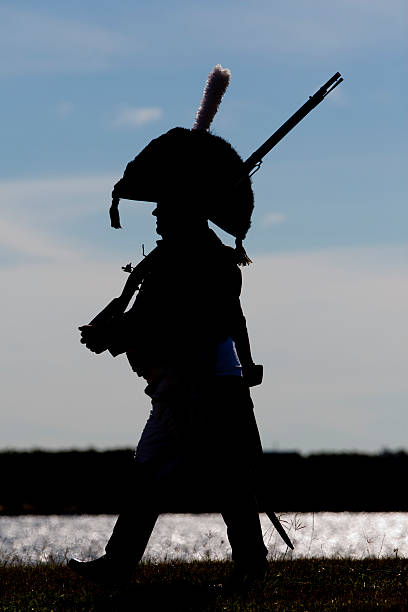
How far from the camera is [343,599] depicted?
7.99m

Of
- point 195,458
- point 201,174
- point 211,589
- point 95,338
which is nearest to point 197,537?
point 211,589

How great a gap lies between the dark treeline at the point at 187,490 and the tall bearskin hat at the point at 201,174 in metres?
11.1

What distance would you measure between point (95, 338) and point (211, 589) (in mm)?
1844

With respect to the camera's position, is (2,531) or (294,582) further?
(2,531)

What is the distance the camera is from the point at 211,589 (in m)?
8.10

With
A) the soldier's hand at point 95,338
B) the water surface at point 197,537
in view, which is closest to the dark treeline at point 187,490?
the water surface at point 197,537

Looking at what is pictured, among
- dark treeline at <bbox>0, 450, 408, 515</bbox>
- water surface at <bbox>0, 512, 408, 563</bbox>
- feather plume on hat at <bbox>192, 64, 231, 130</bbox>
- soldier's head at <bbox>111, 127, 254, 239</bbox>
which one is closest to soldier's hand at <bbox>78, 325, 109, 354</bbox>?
soldier's head at <bbox>111, 127, 254, 239</bbox>

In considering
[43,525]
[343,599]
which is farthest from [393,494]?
[343,599]

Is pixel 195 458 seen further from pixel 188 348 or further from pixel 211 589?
pixel 211 589

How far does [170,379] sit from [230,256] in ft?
3.31

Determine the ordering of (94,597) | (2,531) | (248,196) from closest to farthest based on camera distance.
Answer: (94,597), (248,196), (2,531)

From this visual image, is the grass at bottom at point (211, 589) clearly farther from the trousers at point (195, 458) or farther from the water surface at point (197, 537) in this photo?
the water surface at point (197, 537)

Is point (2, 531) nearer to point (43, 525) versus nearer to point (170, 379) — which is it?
point (43, 525)

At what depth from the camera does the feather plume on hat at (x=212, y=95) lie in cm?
855
